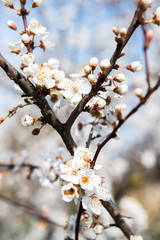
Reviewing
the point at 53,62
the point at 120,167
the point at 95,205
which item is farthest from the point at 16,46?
the point at 120,167

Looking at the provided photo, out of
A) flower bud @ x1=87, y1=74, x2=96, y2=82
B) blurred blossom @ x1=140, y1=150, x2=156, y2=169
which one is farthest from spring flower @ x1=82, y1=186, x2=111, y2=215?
blurred blossom @ x1=140, y1=150, x2=156, y2=169

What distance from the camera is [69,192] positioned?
78 centimetres

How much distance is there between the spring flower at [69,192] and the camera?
0.75 m

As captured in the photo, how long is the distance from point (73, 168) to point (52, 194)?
4850 mm

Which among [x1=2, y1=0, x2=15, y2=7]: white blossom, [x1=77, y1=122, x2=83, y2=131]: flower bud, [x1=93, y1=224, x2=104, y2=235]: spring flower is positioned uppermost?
[x1=2, y1=0, x2=15, y2=7]: white blossom

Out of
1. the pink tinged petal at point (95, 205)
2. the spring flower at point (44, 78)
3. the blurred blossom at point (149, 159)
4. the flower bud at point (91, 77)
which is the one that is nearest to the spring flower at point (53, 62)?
the spring flower at point (44, 78)

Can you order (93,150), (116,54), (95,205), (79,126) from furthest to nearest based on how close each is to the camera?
(93,150) → (79,126) → (95,205) → (116,54)

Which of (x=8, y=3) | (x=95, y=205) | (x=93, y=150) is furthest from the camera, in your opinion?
(x=93, y=150)

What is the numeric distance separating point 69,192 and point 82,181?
0.24ft

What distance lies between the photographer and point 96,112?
0.84 metres

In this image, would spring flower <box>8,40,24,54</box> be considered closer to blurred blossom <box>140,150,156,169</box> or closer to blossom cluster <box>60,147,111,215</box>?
blossom cluster <box>60,147,111,215</box>

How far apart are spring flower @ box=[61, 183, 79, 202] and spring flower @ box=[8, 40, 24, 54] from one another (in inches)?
22.6

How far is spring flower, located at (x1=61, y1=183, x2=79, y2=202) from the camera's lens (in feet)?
2.47

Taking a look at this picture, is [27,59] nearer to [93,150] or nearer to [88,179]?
[88,179]
